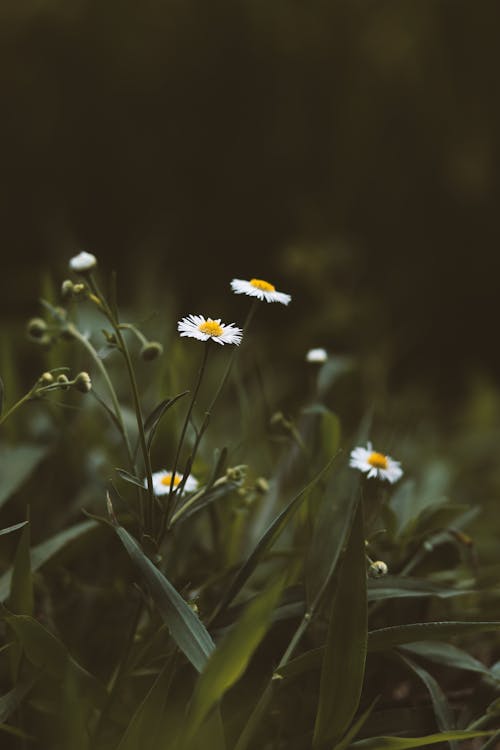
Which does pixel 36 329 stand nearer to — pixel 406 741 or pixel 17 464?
pixel 17 464

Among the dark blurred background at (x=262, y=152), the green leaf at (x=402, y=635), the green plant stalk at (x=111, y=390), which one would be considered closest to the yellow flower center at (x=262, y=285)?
the green plant stalk at (x=111, y=390)

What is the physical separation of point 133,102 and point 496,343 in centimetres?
92

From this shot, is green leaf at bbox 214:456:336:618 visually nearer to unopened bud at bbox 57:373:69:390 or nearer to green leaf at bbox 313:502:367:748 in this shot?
green leaf at bbox 313:502:367:748

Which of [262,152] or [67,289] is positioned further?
[262,152]

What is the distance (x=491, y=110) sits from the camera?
147cm

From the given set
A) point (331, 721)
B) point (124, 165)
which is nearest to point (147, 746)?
point (331, 721)

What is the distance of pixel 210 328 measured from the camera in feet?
1.28

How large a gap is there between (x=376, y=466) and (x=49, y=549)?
24 centimetres

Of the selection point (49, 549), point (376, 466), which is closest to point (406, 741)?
point (376, 466)

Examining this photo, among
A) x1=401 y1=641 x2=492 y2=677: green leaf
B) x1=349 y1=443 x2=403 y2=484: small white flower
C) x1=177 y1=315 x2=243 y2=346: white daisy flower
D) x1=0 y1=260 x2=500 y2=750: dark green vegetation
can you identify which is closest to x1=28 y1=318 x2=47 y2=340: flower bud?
x1=0 y1=260 x2=500 y2=750: dark green vegetation

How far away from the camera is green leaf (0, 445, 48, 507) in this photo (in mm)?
585

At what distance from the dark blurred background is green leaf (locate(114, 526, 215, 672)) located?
2.94 feet

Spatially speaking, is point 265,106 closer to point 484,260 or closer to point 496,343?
point 484,260

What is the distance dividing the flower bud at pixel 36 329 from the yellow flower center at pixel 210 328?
13 centimetres
